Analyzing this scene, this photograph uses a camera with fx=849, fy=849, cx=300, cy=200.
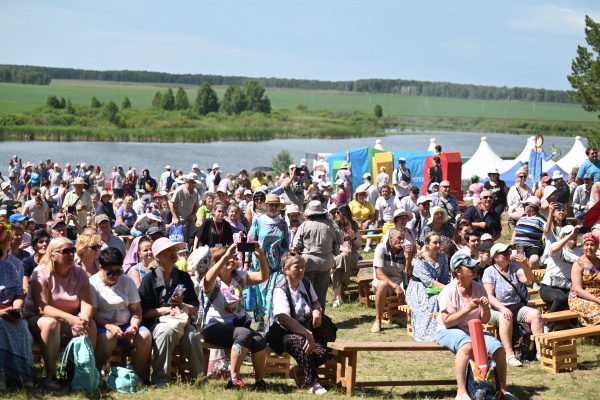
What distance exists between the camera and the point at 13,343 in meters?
6.46

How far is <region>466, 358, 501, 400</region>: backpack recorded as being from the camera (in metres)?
6.71

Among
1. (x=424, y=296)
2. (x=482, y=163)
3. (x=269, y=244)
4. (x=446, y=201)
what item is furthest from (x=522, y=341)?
(x=482, y=163)

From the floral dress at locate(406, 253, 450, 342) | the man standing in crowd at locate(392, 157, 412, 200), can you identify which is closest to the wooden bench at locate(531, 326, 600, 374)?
the floral dress at locate(406, 253, 450, 342)

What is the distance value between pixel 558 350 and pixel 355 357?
7.28 feet

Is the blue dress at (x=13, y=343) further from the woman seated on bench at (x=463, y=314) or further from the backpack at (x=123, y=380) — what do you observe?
the woman seated on bench at (x=463, y=314)

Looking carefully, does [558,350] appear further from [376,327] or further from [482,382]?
[376,327]

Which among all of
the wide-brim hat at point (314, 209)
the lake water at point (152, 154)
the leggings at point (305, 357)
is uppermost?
the wide-brim hat at point (314, 209)

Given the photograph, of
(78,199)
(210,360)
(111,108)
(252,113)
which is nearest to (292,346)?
(210,360)

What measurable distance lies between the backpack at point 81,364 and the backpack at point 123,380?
15cm

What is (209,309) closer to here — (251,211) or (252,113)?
(251,211)

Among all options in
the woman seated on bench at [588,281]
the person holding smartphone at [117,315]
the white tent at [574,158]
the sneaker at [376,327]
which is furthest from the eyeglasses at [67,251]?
the white tent at [574,158]

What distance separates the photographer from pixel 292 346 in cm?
723

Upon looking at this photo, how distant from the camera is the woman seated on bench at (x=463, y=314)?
6902 millimetres

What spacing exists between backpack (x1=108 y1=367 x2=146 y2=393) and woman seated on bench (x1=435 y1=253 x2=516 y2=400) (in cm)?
255
